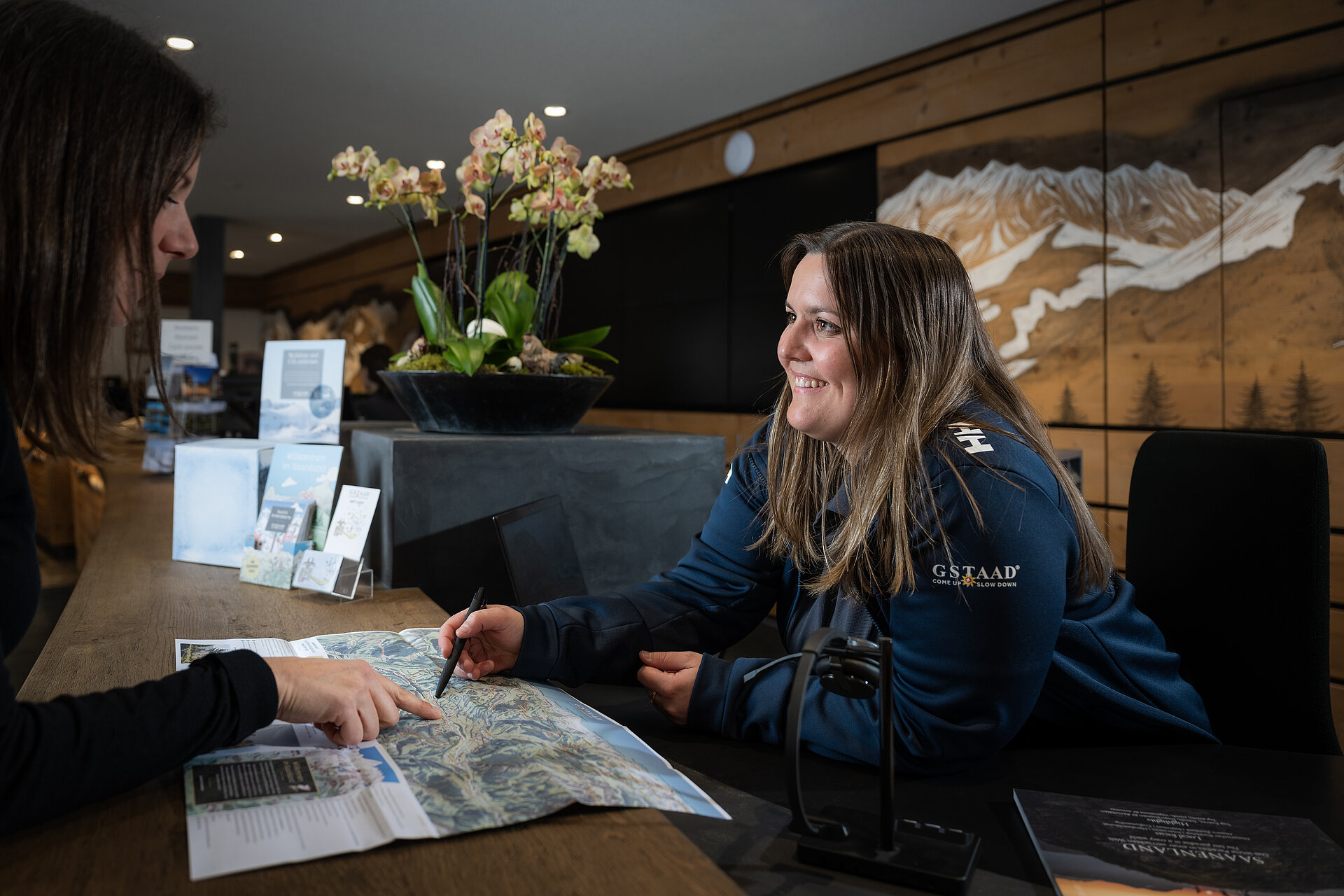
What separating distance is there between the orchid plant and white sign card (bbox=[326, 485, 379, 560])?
314mm

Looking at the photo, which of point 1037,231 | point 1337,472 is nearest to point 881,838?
point 1337,472

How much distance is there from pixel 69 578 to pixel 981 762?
522 cm

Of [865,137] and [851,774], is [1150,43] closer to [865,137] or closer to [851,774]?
[865,137]

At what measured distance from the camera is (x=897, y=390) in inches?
45.4

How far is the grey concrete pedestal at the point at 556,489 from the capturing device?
1.56 m

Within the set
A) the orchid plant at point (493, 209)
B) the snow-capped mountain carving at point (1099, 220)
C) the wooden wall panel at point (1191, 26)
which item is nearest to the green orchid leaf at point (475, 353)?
the orchid plant at point (493, 209)

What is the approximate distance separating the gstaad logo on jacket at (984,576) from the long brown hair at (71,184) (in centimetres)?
87

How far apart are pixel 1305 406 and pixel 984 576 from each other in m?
2.96

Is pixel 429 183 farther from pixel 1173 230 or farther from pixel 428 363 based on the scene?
pixel 1173 230

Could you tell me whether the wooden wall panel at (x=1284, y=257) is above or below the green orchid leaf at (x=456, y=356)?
above

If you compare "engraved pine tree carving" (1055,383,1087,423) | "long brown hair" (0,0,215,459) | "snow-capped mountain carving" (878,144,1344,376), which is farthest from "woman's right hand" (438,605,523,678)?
"engraved pine tree carving" (1055,383,1087,423)

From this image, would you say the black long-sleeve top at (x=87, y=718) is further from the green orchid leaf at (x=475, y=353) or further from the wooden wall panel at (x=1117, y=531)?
the wooden wall panel at (x=1117, y=531)

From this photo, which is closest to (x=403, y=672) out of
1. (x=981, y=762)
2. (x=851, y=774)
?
(x=851, y=774)

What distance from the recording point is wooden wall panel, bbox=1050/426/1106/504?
378 cm
